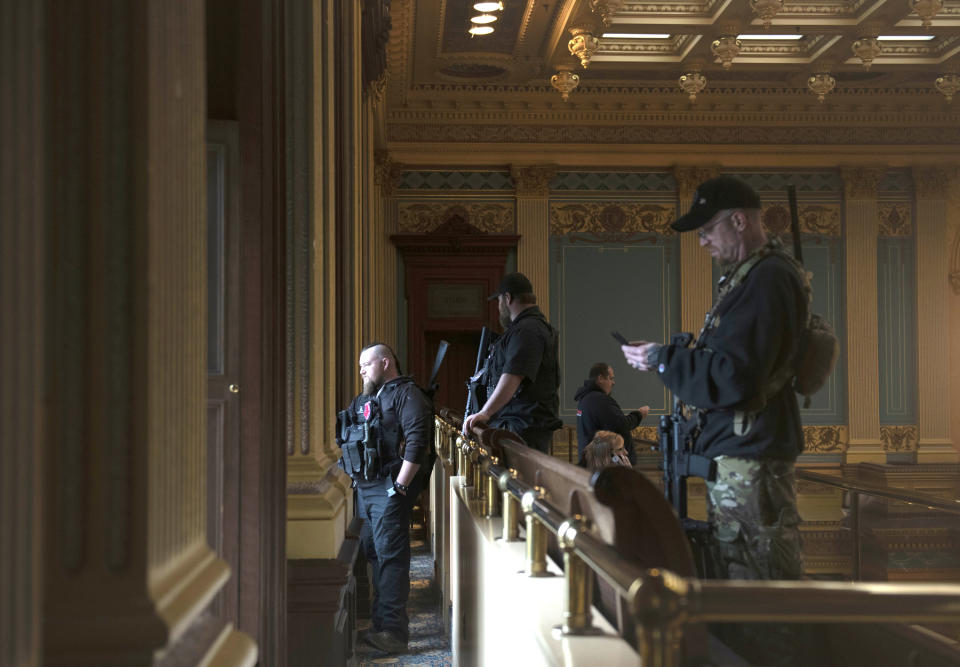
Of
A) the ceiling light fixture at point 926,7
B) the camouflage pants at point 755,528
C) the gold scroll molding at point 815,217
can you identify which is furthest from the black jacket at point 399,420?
the gold scroll molding at point 815,217

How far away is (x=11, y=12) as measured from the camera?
0.88 metres

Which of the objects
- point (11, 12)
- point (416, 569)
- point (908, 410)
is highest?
point (11, 12)

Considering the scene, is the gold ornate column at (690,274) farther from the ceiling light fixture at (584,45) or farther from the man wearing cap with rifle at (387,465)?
the man wearing cap with rifle at (387,465)

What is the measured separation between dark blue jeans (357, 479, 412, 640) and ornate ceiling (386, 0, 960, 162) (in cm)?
596

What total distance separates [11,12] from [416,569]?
284 inches

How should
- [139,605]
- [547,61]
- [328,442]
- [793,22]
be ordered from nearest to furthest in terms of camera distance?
[139,605] < [328,442] < [793,22] < [547,61]

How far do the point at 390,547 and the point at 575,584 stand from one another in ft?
11.8

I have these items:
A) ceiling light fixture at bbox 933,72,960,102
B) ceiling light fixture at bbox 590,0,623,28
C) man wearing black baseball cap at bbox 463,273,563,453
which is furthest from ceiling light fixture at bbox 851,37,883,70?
man wearing black baseball cap at bbox 463,273,563,453

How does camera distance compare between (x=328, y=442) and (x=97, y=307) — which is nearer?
(x=97, y=307)

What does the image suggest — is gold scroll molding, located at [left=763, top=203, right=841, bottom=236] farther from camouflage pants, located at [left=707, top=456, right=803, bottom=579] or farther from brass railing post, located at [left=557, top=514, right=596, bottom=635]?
brass railing post, located at [left=557, top=514, right=596, bottom=635]

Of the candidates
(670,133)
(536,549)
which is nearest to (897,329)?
(670,133)

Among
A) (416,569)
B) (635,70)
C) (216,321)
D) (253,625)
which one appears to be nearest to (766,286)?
(216,321)

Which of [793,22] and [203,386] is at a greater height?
[793,22]

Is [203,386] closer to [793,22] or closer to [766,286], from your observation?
[766,286]
